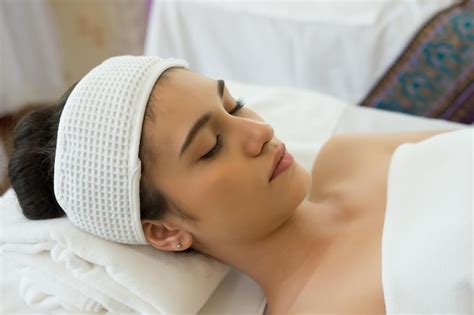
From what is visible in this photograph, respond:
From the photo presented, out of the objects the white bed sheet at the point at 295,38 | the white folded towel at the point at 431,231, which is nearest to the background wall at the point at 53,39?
the white bed sheet at the point at 295,38

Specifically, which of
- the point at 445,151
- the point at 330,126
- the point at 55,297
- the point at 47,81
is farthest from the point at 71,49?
the point at 445,151

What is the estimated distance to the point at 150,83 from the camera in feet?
3.01

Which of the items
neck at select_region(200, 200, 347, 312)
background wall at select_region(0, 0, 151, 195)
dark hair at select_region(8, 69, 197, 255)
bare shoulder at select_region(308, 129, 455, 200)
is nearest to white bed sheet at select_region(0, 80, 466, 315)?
bare shoulder at select_region(308, 129, 455, 200)

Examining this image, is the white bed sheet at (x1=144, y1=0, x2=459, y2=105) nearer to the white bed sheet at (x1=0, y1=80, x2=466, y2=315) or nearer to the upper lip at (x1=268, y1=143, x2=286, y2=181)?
the white bed sheet at (x1=0, y1=80, x2=466, y2=315)

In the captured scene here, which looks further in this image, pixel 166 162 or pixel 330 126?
pixel 330 126

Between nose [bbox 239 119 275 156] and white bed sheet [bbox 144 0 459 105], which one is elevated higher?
nose [bbox 239 119 275 156]

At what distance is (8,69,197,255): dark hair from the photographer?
95cm

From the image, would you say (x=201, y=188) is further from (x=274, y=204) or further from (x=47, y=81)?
(x=47, y=81)

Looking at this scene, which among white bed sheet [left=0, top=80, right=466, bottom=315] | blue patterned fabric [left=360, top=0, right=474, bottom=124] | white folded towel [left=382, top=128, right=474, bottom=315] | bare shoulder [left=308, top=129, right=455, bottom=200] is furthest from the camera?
blue patterned fabric [left=360, top=0, right=474, bottom=124]

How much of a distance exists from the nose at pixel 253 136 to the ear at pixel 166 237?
0.21 meters

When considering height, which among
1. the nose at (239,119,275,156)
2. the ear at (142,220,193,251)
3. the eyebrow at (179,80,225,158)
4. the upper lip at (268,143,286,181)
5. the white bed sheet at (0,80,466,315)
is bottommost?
the white bed sheet at (0,80,466,315)

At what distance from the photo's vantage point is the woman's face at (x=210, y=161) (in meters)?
0.90

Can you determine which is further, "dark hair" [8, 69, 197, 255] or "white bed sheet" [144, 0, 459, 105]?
"white bed sheet" [144, 0, 459, 105]

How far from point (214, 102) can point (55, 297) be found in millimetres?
490
